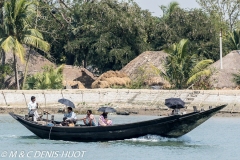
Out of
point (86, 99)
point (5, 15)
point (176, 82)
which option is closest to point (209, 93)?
point (176, 82)

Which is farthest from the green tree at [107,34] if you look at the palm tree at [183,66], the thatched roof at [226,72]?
the palm tree at [183,66]

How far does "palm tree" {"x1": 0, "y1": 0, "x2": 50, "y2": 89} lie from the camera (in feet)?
129

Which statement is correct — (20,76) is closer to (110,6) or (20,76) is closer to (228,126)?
(110,6)

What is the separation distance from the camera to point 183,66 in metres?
38.9

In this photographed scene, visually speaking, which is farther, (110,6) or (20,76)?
(110,6)

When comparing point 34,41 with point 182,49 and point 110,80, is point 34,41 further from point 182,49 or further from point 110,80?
point 182,49

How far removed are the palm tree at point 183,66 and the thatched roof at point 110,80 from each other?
266cm

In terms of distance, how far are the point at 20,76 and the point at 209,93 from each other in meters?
12.2

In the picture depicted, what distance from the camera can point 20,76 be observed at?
43.8m

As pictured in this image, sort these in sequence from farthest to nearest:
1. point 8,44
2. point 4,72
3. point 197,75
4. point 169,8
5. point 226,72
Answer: point 169,8, point 4,72, point 226,72, point 8,44, point 197,75

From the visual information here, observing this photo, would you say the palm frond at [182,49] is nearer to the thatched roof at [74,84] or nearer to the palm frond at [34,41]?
the thatched roof at [74,84]

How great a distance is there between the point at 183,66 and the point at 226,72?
11.1 feet

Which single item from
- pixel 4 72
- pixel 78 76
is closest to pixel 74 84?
pixel 78 76

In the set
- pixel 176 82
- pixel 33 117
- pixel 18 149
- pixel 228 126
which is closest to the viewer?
pixel 18 149
